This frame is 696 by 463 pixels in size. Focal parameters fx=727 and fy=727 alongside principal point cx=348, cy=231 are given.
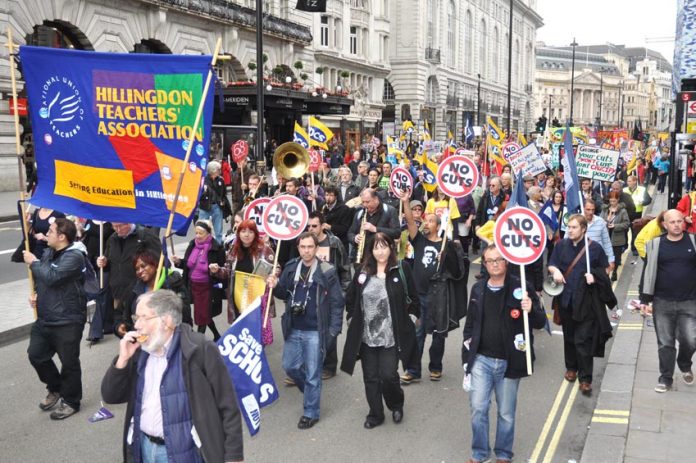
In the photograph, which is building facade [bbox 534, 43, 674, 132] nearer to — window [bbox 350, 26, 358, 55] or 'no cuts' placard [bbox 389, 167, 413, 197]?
window [bbox 350, 26, 358, 55]

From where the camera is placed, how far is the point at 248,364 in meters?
4.29

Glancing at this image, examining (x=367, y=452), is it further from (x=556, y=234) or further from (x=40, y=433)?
(x=556, y=234)

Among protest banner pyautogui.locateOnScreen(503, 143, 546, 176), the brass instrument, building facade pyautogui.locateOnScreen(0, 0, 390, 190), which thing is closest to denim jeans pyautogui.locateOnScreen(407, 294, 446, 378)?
the brass instrument

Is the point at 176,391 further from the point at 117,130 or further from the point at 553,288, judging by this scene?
the point at 553,288

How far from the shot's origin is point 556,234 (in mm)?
11914

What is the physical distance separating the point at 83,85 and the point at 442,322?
3913 millimetres

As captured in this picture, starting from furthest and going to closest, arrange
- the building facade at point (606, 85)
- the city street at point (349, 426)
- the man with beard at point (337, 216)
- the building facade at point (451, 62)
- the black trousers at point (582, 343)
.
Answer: the building facade at point (606, 85)
the building facade at point (451, 62)
the man with beard at point (337, 216)
the black trousers at point (582, 343)
the city street at point (349, 426)

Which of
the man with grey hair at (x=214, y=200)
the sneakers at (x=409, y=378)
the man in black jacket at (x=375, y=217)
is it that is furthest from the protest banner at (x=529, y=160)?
the sneakers at (x=409, y=378)

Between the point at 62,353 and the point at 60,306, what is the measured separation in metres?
0.42

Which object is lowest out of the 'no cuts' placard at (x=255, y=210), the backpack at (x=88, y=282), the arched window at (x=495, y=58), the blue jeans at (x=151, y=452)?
the blue jeans at (x=151, y=452)

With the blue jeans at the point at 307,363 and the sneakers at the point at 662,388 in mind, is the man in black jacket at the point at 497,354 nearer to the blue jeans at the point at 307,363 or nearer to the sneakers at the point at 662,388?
the blue jeans at the point at 307,363

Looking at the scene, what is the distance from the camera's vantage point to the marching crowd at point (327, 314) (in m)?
3.65

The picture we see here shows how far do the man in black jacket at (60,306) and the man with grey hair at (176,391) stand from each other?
8.58ft

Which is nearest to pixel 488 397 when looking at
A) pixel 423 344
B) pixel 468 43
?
pixel 423 344
